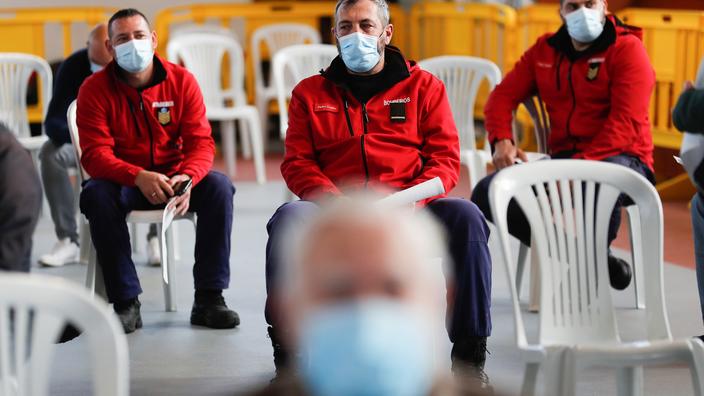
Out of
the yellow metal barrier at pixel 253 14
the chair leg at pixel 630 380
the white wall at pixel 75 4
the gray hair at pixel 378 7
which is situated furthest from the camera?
the white wall at pixel 75 4

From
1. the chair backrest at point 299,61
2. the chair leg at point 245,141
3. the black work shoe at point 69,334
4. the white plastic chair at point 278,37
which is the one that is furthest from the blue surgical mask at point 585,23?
the white plastic chair at point 278,37

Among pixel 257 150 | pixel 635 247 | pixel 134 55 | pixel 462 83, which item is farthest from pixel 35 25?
pixel 635 247

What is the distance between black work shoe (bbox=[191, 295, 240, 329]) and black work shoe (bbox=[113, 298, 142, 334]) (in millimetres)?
215

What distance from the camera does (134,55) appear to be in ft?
13.1

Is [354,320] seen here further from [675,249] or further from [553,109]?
[675,249]

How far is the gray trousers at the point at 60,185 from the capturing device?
4852mm

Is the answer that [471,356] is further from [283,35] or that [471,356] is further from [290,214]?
[283,35]

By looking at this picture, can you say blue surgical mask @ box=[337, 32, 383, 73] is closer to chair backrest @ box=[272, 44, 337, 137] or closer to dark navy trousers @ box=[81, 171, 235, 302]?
dark navy trousers @ box=[81, 171, 235, 302]

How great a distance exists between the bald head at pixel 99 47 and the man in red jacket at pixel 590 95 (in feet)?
5.40

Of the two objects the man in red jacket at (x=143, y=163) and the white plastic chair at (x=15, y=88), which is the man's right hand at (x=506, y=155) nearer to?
the man in red jacket at (x=143, y=163)

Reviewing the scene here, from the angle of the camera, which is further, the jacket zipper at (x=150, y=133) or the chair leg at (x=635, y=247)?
the chair leg at (x=635, y=247)

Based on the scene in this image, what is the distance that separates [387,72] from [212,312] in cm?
→ 108

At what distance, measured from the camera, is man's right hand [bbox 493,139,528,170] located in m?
4.22

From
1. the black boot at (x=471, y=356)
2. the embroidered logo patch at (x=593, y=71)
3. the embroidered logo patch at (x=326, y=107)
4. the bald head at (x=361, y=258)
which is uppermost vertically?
the bald head at (x=361, y=258)
